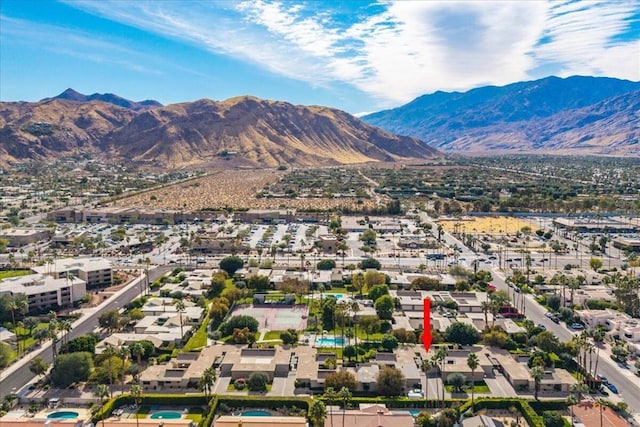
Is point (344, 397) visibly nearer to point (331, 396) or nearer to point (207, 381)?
point (331, 396)

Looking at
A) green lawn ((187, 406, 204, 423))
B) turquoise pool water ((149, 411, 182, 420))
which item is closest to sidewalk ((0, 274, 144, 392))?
turquoise pool water ((149, 411, 182, 420))

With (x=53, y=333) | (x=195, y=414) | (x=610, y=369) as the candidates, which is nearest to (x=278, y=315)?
(x=195, y=414)

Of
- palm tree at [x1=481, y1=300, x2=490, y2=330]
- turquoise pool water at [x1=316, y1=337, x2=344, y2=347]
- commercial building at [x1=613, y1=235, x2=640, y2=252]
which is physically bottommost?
turquoise pool water at [x1=316, y1=337, x2=344, y2=347]

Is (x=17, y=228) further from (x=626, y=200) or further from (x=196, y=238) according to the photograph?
(x=626, y=200)

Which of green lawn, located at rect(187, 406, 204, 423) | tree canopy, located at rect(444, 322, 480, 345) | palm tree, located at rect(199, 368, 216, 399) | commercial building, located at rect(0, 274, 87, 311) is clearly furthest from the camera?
commercial building, located at rect(0, 274, 87, 311)

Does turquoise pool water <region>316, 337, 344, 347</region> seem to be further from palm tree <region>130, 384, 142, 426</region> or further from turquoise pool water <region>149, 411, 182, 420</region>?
palm tree <region>130, 384, 142, 426</region>

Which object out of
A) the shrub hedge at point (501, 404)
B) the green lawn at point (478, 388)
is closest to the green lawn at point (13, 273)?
the green lawn at point (478, 388)
